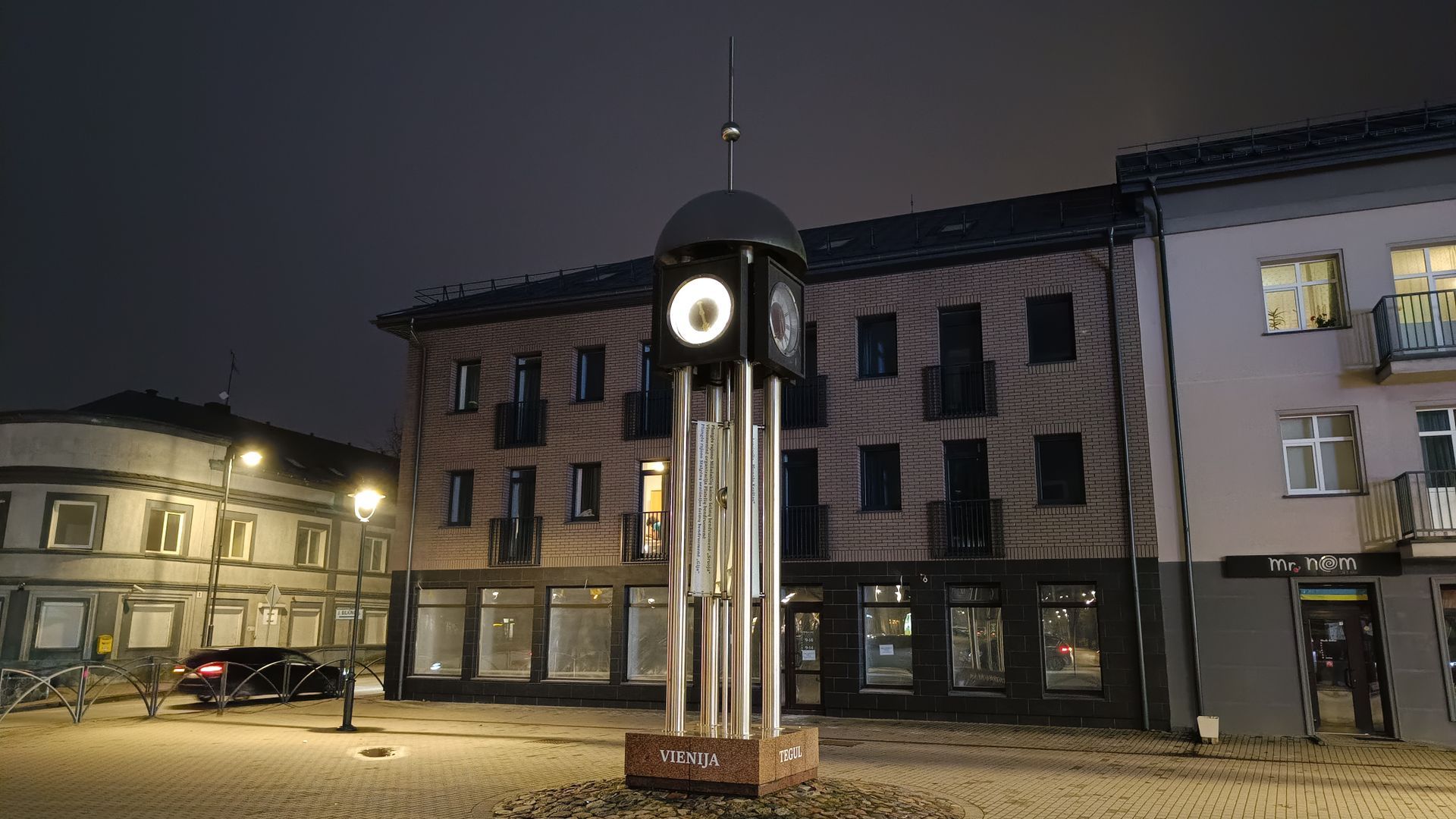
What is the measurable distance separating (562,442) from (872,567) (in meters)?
7.89

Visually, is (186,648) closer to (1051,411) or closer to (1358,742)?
(1051,411)

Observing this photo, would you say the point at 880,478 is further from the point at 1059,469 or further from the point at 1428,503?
the point at 1428,503

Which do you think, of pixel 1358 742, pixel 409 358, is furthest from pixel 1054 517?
pixel 409 358

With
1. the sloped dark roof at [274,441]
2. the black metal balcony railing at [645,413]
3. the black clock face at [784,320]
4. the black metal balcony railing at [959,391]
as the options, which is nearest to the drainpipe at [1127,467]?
the black metal balcony railing at [959,391]

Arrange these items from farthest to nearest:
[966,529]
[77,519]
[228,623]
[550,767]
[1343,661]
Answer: [228,623]
[77,519]
[966,529]
[1343,661]
[550,767]

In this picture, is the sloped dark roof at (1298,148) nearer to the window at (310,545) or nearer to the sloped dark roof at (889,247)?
the sloped dark roof at (889,247)

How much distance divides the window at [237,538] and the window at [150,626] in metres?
2.63

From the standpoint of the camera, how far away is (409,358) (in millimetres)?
25859

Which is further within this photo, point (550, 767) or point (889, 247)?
point (889, 247)

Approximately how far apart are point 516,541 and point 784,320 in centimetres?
1480

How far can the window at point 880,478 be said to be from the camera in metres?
20.8

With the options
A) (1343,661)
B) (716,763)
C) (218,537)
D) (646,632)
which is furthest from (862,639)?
(218,537)

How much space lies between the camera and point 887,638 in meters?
20.3

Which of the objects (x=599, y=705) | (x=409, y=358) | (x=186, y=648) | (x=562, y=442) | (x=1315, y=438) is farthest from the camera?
(x=186, y=648)
